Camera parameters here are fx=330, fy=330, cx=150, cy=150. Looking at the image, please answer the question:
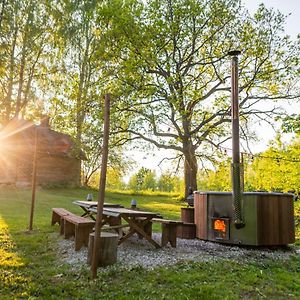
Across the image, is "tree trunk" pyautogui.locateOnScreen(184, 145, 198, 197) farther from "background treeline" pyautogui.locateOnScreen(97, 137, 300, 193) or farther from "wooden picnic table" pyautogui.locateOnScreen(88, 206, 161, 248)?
"wooden picnic table" pyautogui.locateOnScreen(88, 206, 161, 248)

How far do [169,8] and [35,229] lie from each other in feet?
41.1

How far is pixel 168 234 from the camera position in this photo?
20.1 ft

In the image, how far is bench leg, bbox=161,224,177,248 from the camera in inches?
240

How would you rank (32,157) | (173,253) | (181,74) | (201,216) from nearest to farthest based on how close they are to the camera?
(173,253), (201,216), (181,74), (32,157)

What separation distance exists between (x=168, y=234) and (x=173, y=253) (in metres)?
0.53

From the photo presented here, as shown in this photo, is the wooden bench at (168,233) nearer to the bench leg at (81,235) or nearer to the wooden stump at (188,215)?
the bench leg at (81,235)

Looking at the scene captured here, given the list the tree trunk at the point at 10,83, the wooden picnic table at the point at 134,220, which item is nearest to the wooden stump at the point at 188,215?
the wooden picnic table at the point at 134,220

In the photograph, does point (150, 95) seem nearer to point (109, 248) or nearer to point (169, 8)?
point (169, 8)

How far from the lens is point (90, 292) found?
380 cm

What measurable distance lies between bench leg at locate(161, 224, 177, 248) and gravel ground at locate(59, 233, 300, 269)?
0.35 feet

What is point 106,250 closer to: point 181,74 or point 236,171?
point 236,171

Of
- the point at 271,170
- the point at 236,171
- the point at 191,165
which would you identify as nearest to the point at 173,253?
the point at 236,171

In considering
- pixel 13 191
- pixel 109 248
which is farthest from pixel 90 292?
pixel 13 191

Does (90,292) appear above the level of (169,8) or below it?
below
